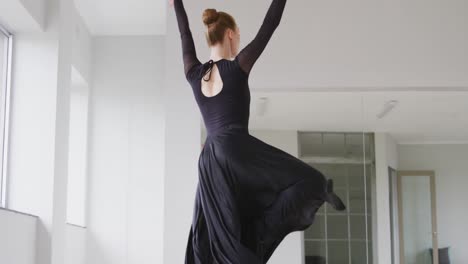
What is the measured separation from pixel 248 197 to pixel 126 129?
692 centimetres

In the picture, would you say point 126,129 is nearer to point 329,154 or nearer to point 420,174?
point 329,154

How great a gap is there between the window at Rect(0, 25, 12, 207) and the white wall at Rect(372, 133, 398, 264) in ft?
9.48

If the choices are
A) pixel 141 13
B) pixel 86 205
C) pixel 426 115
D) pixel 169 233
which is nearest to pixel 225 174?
pixel 169 233

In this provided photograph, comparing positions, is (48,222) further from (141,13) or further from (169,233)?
(141,13)

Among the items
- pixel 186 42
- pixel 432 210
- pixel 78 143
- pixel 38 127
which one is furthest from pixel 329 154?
pixel 78 143

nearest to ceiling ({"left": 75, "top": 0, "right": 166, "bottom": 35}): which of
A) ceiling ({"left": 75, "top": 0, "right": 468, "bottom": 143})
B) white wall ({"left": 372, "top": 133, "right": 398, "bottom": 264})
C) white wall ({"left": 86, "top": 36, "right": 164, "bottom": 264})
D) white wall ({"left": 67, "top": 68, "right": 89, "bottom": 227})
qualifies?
white wall ({"left": 86, "top": 36, "right": 164, "bottom": 264})

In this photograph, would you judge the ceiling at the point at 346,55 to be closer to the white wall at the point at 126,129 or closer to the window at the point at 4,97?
the window at the point at 4,97

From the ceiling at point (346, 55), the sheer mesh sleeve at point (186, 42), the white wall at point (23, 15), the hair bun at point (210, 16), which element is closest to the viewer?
the hair bun at point (210, 16)

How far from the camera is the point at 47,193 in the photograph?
607 centimetres

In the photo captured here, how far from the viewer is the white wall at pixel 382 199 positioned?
584cm

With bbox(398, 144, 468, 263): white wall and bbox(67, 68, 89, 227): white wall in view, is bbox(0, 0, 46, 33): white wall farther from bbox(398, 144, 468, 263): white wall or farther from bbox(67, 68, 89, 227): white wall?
bbox(398, 144, 468, 263): white wall

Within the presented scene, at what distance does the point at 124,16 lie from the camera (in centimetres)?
831

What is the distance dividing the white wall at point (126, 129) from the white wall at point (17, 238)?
279cm

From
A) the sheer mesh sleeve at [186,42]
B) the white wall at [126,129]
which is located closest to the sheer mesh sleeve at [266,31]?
the sheer mesh sleeve at [186,42]
